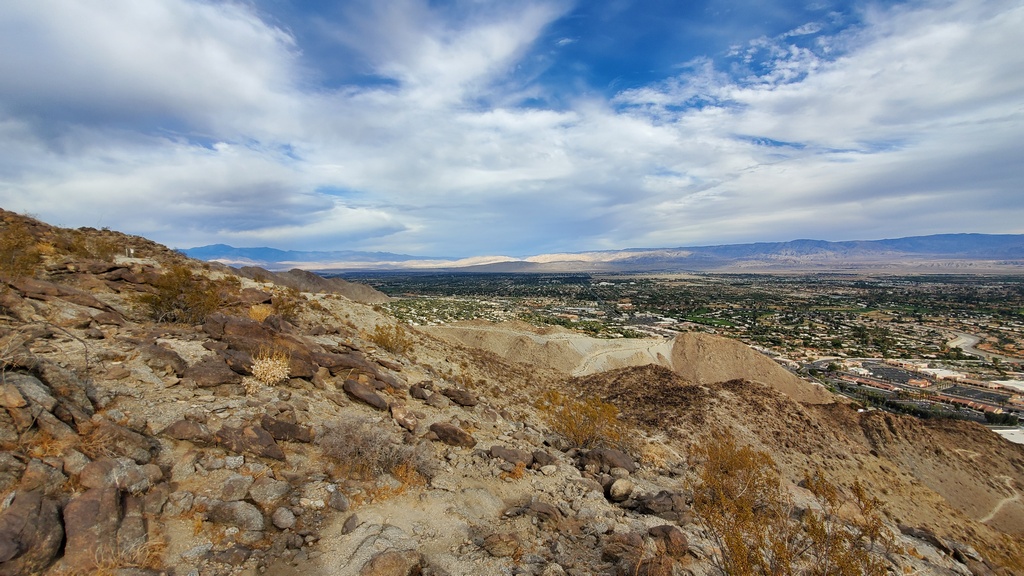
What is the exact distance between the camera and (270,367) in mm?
10023

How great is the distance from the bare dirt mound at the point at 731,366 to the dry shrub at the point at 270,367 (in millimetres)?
27816

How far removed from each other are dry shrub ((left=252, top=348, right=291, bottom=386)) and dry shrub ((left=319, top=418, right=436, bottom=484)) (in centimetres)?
237

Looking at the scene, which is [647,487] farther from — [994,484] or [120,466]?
[994,484]

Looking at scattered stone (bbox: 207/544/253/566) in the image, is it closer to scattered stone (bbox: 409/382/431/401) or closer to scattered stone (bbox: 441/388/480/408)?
scattered stone (bbox: 409/382/431/401)

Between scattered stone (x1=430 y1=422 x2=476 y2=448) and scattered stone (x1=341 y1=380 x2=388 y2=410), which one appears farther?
scattered stone (x1=341 y1=380 x2=388 y2=410)

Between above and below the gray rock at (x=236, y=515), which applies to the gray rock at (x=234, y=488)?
above

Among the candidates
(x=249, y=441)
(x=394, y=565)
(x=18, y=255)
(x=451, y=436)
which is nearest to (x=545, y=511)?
(x=394, y=565)

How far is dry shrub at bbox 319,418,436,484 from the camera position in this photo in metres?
7.91

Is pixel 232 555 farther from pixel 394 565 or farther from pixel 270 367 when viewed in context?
pixel 270 367

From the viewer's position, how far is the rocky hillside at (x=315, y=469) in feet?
17.5

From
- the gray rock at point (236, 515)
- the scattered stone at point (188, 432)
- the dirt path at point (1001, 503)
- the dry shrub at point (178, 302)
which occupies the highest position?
the dry shrub at point (178, 302)

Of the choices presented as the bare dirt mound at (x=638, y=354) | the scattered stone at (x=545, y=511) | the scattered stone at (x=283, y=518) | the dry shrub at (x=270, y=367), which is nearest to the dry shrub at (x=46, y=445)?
the scattered stone at (x=283, y=518)

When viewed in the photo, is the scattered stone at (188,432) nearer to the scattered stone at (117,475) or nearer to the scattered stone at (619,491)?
the scattered stone at (117,475)

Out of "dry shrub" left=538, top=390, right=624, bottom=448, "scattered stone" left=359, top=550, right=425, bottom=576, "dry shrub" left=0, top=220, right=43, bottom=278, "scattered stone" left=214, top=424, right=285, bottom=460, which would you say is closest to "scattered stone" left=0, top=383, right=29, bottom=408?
"scattered stone" left=214, top=424, right=285, bottom=460
